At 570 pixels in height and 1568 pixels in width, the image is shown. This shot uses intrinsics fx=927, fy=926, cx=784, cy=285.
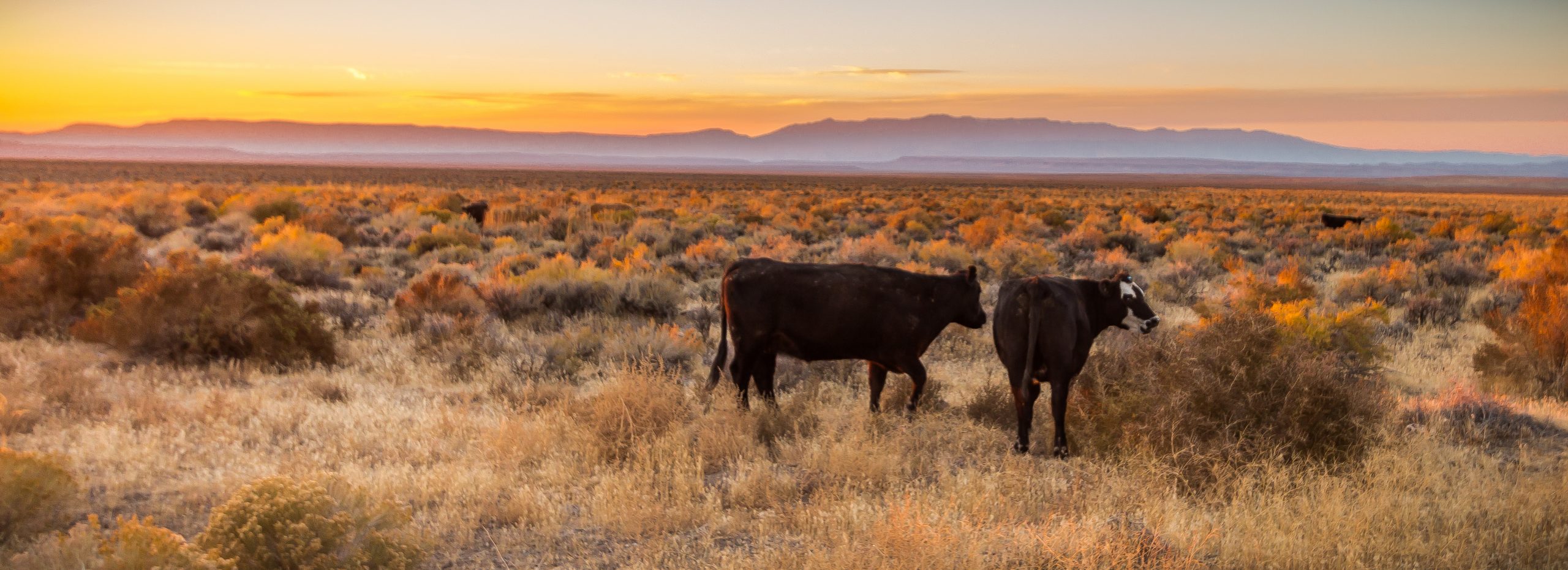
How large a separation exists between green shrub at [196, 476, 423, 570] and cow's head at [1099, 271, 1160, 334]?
15.2 feet

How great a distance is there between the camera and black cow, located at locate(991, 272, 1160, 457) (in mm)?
5938

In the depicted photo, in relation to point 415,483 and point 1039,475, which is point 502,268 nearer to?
point 415,483

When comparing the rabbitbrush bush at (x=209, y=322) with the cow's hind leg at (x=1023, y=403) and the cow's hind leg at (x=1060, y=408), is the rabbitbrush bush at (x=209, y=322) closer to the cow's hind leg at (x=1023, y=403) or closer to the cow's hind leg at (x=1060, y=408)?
the cow's hind leg at (x=1023, y=403)

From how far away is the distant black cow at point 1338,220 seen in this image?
28.8 meters

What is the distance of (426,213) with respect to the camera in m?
26.7

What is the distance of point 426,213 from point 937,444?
925 inches

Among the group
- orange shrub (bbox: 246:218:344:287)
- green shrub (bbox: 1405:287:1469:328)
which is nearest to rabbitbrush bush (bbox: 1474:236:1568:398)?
green shrub (bbox: 1405:287:1469:328)

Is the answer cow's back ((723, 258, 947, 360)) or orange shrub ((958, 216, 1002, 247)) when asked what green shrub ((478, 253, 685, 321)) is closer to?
cow's back ((723, 258, 947, 360))

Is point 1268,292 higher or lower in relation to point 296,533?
higher

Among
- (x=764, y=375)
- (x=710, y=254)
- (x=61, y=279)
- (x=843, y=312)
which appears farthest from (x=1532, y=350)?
(x=61, y=279)

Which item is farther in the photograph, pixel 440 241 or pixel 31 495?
pixel 440 241

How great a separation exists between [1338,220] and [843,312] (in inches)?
1114

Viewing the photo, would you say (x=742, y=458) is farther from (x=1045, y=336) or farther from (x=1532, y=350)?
(x=1532, y=350)

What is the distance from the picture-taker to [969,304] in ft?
21.9
